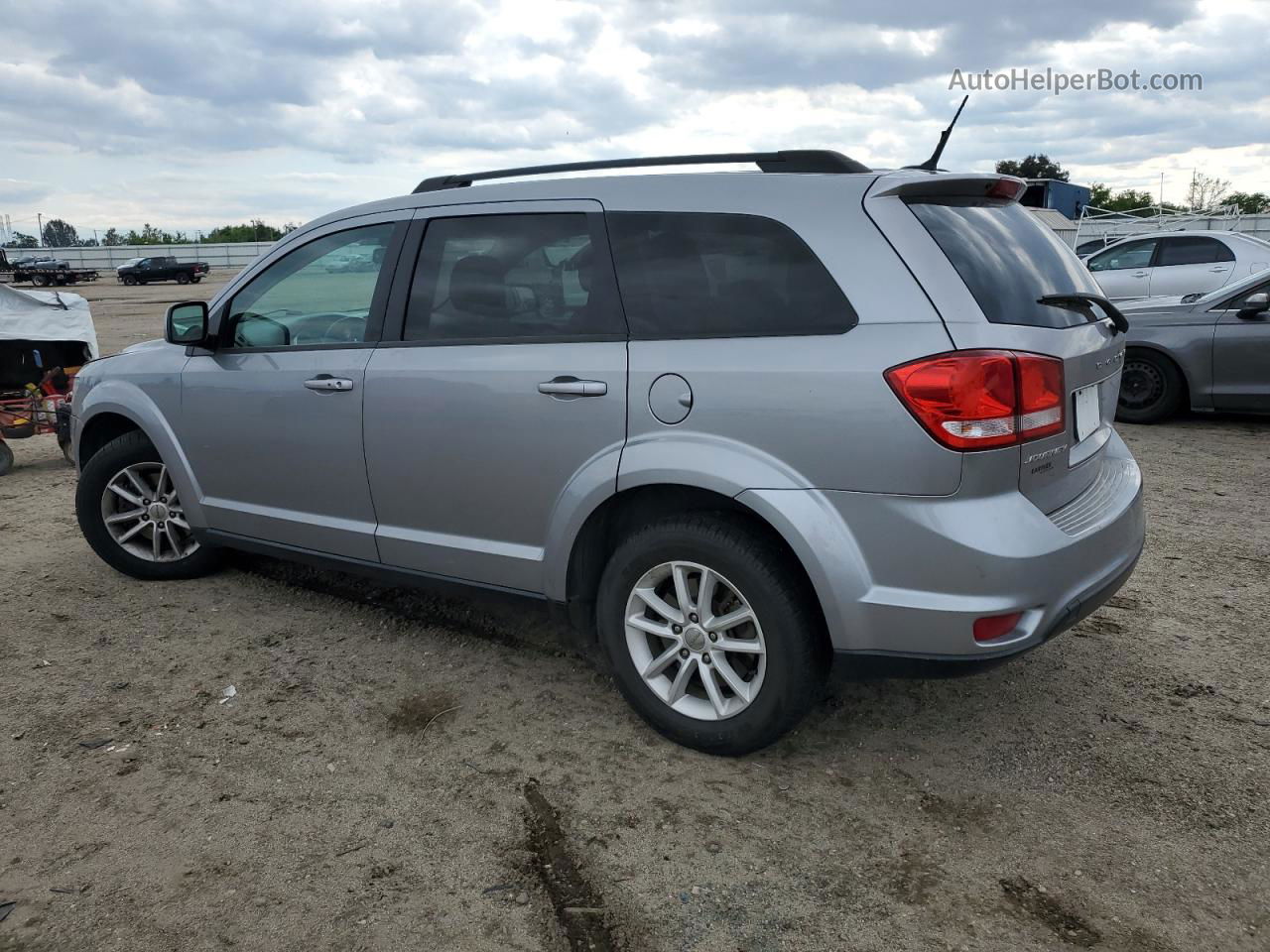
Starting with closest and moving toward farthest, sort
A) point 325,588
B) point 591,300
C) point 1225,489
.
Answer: point 591,300
point 325,588
point 1225,489

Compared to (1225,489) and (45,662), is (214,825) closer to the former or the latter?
(45,662)

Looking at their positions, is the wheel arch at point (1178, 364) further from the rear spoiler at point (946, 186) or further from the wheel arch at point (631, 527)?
the wheel arch at point (631, 527)

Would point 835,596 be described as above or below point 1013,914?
above

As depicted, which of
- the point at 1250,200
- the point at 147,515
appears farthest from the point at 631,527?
the point at 1250,200

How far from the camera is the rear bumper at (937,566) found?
A: 2.67m

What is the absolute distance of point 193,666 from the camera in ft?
13.1

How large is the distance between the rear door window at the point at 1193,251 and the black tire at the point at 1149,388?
4.78m

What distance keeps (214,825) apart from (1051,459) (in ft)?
8.71

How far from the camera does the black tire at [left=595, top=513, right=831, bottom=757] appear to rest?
2.92 meters

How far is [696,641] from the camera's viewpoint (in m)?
3.14

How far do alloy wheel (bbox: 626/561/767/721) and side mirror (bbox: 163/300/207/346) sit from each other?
2.48 meters

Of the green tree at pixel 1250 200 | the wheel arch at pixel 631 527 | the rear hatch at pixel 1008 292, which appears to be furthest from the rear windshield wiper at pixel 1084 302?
the green tree at pixel 1250 200

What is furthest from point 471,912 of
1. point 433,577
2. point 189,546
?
point 189,546

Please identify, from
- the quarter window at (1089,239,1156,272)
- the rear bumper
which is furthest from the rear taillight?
the quarter window at (1089,239,1156,272)
